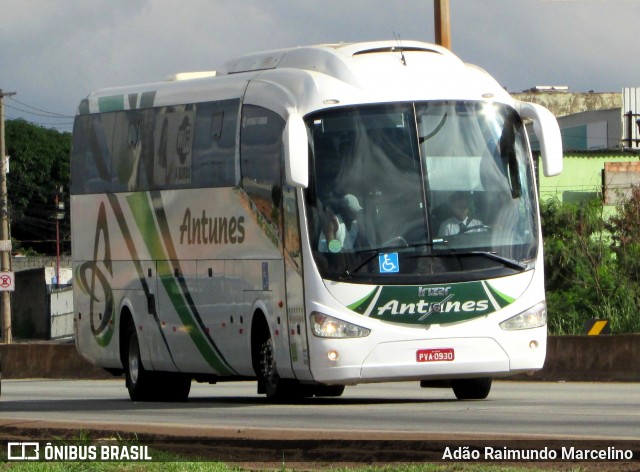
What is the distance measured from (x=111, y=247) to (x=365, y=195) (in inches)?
238

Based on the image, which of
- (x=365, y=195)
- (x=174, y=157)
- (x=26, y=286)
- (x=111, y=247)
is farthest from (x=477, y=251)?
(x=26, y=286)

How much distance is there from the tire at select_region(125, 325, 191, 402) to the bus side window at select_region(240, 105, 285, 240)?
3.90m

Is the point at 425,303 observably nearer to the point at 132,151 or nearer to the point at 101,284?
the point at 132,151

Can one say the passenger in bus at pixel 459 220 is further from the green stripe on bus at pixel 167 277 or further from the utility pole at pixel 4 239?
the utility pole at pixel 4 239

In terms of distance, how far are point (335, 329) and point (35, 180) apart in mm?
98246

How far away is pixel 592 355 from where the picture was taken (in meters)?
22.2

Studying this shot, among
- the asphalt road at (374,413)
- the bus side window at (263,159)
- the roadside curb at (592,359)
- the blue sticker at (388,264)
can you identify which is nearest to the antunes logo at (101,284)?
the asphalt road at (374,413)

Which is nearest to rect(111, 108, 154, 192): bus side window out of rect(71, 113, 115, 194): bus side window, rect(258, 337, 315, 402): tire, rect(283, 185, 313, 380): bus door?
rect(71, 113, 115, 194): bus side window

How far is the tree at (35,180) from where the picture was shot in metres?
110

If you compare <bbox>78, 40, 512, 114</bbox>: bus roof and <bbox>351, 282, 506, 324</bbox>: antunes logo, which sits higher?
<bbox>78, 40, 512, 114</bbox>: bus roof

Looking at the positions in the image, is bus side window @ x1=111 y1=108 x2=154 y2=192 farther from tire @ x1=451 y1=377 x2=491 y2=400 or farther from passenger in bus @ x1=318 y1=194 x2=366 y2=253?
tire @ x1=451 y1=377 x2=491 y2=400

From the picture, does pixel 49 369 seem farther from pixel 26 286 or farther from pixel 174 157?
pixel 26 286

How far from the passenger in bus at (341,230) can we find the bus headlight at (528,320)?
1785 mm

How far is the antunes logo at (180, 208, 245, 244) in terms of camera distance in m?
17.4
